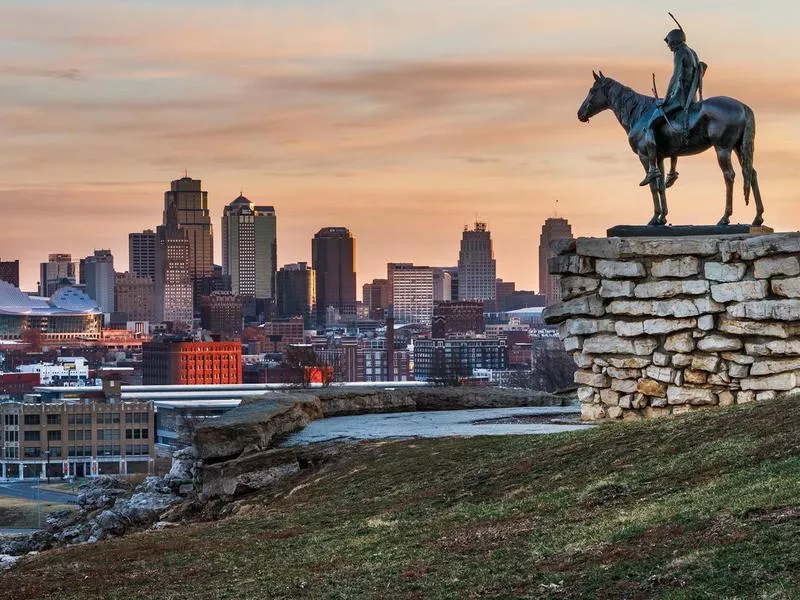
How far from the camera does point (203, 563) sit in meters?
11.2

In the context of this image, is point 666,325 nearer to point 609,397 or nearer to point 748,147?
point 609,397

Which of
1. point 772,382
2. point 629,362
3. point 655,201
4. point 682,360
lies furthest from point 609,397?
point 655,201

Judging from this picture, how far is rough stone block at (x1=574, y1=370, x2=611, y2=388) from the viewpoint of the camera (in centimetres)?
1667

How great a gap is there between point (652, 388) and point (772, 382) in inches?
45.1

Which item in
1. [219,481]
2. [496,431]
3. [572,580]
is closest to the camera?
[572,580]

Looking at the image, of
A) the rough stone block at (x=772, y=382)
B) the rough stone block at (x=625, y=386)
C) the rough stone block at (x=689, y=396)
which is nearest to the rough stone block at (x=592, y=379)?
the rough stone block at (x=625, y=386)

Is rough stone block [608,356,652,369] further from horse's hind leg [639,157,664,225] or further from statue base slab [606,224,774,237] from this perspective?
horse's hind leg [639,157,664,225]

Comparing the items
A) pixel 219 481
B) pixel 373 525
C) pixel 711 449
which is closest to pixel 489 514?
pixel 373 525

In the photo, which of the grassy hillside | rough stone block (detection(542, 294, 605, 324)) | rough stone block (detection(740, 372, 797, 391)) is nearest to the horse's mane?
rough stone block (detection(542, 294, 605, 324))

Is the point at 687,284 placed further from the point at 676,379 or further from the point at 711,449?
the point at 711,449

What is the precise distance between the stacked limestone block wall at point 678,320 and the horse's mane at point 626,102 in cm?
160

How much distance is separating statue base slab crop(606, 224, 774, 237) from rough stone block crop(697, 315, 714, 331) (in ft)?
2.87

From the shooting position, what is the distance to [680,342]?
1609 centimetres

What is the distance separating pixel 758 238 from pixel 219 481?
5.13 metres
